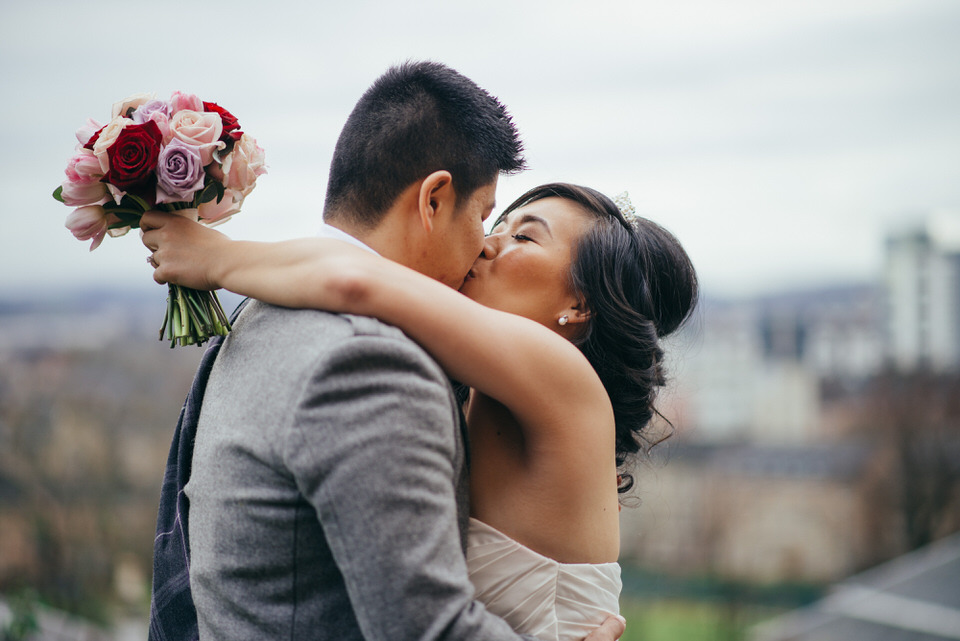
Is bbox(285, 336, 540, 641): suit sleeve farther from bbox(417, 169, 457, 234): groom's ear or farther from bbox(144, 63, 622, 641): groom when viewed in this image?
bbox(417, 169, 457, 234): groom's ear

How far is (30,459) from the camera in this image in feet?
56.9

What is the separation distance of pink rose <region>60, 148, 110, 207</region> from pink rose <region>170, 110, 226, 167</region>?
21 centimetres

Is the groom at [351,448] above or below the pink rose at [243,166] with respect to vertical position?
below

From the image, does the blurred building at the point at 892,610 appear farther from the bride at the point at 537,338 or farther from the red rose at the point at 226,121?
the red rose at the point at 226,121

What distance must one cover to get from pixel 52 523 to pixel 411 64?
60.1 feet


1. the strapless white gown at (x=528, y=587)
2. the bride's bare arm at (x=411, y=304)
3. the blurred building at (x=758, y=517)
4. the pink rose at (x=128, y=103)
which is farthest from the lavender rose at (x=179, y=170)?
the blurred building at (x=758, y=517)

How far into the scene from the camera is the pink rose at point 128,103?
6.41 ft

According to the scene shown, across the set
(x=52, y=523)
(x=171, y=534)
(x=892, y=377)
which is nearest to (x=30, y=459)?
(x=52, y=523)

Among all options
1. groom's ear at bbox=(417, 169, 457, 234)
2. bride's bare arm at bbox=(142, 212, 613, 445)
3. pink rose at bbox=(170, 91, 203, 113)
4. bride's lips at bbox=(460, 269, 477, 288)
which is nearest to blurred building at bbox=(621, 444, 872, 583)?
bride's lips at bbox=(460, 269, 477, 288)

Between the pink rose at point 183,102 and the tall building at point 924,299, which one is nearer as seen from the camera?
the pink rose at point 183,102

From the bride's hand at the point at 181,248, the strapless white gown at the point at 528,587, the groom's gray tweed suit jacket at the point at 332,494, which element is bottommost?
the strapless white gown at the point at 528,587

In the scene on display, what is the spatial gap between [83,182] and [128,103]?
0.83 feet

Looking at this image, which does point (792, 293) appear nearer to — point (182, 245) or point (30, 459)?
point (30, 459)

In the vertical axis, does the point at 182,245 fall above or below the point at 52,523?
above
